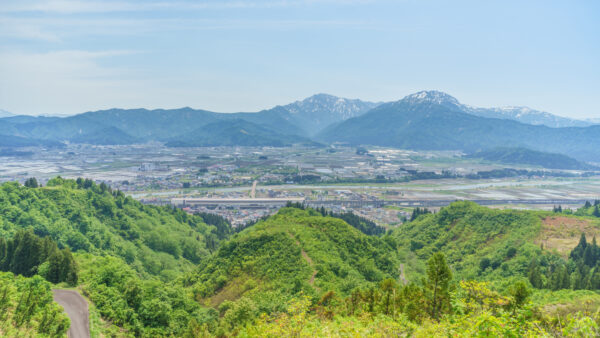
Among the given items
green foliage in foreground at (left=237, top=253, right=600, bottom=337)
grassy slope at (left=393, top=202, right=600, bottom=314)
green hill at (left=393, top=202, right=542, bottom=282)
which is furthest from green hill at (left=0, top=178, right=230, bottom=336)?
green hill at (left=393, top=202, right=542, bottom=282)

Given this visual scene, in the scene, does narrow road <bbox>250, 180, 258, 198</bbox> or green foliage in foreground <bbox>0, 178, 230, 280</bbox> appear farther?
narrow road <bbox>250, 180, 258, 198</bbox>

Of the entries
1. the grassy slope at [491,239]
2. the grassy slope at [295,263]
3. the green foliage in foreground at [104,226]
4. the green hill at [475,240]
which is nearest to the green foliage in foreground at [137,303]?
the grassy slope at [295,263]

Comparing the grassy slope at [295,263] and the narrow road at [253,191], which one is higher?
the grassy slope at [295,263]

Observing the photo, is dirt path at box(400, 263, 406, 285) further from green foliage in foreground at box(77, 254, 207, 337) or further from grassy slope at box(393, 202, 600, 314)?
green foliage in foreground at box(77, 254, 207, 337)

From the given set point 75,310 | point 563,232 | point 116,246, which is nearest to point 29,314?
point 75,310

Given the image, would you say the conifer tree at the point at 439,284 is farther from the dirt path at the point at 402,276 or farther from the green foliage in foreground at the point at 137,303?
the dirt path at the point at 402,276

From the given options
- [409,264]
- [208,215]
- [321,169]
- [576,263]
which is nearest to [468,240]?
[409,264]

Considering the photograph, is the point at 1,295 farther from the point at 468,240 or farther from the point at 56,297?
the point at 468,240
